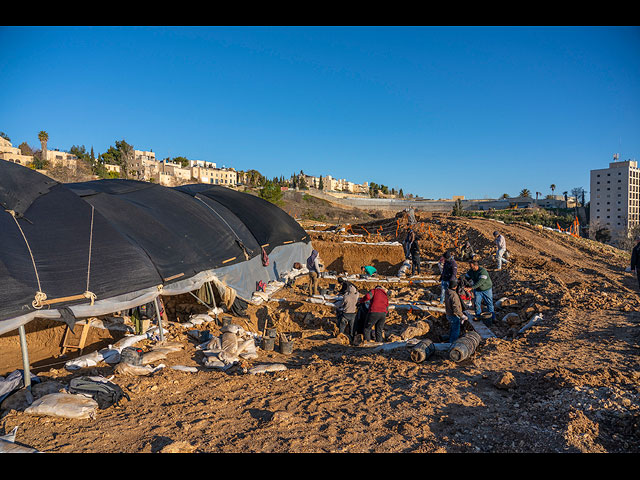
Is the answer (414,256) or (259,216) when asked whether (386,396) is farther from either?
(259,216)

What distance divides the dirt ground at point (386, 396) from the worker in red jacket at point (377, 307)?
551 mm

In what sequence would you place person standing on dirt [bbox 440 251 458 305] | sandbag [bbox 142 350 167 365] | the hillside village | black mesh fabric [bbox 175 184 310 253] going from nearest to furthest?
1. the hillside village
2. sandbag [bbox 142 350 167 365]
3. person standing on dirt [bbox 440 251 458 305]
4. black mesh fabric [bbox 175 184 310 253]

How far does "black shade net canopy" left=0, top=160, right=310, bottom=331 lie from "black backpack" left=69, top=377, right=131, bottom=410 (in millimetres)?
1358

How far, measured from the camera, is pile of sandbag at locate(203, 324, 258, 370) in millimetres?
6055

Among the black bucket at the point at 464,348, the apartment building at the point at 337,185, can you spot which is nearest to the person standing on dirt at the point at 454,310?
the black bucket at the point at 464,348

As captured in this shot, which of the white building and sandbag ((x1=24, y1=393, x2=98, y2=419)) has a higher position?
the white building

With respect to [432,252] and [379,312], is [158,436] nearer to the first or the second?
[379,312]

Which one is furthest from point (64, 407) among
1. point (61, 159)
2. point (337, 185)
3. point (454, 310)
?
point (337, 185)

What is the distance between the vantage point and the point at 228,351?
20.9 ft

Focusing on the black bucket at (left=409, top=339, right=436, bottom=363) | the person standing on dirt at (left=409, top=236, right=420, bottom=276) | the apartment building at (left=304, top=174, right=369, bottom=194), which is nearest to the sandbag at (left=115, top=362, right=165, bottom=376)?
the black bucket at (left=409, top=339, right=436, bottom=363)

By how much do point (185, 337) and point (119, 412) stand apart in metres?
3.13

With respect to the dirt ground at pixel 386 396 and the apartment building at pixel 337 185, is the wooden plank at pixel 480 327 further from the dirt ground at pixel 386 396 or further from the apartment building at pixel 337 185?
the apartment building at pixel 337 185

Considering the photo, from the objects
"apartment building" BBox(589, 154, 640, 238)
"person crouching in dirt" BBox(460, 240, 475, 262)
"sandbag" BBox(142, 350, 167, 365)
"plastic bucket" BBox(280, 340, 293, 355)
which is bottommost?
"plastic bucket" BBox(280, 340, 293, 355)

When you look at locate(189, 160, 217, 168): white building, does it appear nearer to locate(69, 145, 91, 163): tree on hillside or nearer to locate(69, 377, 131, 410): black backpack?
locate(69, 145, 91, 163): tree on hillside
